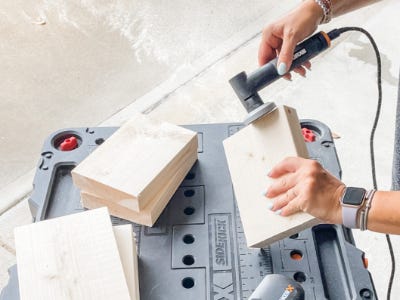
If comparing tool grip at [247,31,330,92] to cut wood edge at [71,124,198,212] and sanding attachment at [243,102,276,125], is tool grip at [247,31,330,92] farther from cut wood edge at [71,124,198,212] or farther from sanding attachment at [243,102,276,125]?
cut wood edge at [71,124,198,212]

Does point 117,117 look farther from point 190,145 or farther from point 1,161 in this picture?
point 190,145

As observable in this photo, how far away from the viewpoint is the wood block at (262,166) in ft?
2.66

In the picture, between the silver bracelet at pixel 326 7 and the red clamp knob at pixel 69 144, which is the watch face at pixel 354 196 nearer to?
the silver bracelet at pixel 326 7

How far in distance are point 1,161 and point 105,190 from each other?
100 cm

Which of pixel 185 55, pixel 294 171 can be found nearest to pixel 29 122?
pixel 185 55

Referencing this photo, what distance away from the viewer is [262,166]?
88 centimetres

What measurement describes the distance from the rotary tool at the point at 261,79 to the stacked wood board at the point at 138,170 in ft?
0.45

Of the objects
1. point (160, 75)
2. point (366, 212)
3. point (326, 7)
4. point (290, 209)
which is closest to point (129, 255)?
point (290, 209)

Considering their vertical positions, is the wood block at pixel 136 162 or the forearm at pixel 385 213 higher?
the wood block at pixel 136 162

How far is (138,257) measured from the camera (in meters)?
0.85

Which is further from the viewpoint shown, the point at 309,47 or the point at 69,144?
the point at 69,144

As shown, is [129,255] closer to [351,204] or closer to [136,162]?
[136,162]

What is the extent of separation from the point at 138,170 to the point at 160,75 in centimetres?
119

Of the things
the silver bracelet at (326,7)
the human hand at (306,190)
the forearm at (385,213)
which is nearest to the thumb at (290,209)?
the human hand at (306,190)
